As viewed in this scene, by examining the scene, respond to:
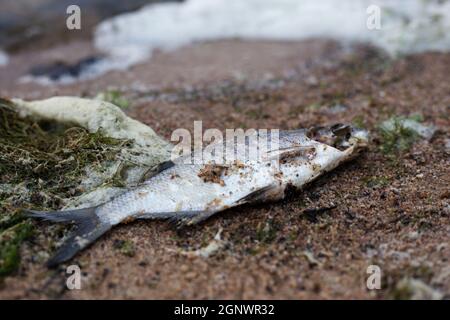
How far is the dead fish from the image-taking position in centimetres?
364

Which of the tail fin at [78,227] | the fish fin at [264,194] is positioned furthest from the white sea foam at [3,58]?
the fish fin at [264,194]

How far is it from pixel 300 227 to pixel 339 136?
111 centimetres

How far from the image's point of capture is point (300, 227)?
12.5 feet

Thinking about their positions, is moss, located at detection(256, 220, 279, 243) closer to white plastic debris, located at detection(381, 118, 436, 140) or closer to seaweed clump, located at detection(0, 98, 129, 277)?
seaweed clump, located at detection(0, 98, 129, 277)

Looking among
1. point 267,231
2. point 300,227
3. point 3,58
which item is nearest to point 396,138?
point 300,227

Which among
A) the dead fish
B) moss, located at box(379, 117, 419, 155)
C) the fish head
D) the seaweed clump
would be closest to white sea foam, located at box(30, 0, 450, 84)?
moss, located at box(379, 117, 419, 155)

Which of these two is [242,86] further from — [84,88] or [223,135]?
[84,88]

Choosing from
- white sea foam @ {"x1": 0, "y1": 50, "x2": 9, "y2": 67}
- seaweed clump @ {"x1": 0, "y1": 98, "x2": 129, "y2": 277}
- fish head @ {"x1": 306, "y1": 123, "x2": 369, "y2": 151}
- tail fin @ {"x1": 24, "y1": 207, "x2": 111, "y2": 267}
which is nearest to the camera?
tail fin @ {"x1": 24, "y1": 207, "x2": 111, "y2": 267}

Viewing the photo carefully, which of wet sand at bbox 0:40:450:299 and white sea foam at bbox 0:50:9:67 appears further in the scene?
white sea foam at bbox 0:50:9:67

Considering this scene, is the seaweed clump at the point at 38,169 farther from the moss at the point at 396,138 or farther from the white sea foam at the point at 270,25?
the white sea foam at the point at 270,25

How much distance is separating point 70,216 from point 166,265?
0.81 metres

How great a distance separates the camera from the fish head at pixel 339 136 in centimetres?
448

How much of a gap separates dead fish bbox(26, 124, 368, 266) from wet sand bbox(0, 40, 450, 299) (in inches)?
3.8

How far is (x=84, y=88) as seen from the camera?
23.1ft
